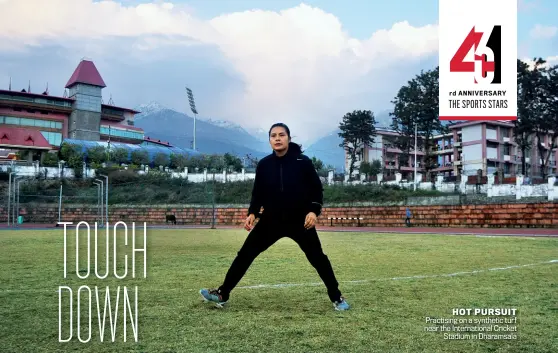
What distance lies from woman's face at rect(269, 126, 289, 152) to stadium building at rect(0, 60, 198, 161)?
71.4 metres

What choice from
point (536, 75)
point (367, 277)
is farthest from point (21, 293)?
point (536, 75)

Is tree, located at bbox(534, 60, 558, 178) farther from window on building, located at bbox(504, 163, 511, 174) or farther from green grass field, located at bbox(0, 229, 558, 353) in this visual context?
green grass field, located at bbox(0, 229, 558, 353)

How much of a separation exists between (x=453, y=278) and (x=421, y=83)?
5096 cm

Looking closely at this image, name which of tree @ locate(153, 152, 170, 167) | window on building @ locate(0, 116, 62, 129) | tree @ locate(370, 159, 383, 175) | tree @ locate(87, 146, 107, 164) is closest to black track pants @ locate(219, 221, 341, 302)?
tree @ locate(370, 159, 383, 175)

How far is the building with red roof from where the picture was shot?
277 ft

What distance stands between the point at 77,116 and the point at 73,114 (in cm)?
94

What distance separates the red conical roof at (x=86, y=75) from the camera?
310ft

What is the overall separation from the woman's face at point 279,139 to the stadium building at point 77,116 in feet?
234

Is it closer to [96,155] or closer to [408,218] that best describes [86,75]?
[96,155]

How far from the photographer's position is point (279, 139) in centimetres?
506

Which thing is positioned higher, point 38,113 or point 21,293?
point 38,113

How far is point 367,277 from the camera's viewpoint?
7.56m

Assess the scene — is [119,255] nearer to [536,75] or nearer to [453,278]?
[453,278]

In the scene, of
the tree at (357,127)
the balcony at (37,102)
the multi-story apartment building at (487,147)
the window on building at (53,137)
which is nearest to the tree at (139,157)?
the window on building at (53,137)
